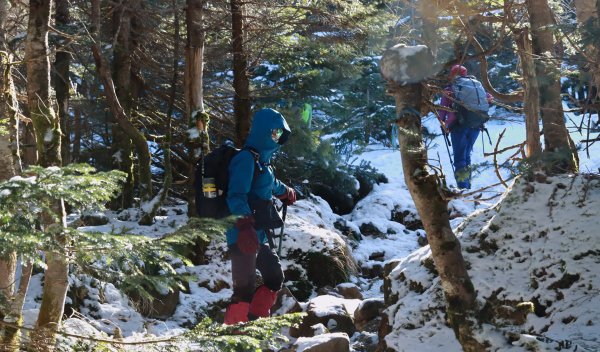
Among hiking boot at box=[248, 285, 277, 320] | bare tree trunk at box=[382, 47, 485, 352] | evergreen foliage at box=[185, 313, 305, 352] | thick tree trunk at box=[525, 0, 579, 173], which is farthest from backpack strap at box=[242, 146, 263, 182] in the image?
thick tree trunk at box=[525, 0, 579, 173]

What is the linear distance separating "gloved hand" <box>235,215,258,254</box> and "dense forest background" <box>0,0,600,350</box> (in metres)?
1.12

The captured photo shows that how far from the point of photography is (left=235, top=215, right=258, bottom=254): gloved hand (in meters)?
5.51

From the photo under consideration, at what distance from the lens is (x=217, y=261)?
9.11 m

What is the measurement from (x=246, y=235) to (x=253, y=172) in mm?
579

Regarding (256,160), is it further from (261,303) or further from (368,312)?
(368,312)

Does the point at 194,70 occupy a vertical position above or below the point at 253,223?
above

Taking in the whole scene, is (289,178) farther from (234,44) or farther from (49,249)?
(49,249)

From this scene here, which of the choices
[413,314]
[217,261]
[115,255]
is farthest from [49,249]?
[217,261]

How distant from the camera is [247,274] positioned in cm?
574

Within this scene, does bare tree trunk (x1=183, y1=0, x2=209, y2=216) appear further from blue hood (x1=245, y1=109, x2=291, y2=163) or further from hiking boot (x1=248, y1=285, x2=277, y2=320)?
hiking boot (x1=248, y1=285, x2=277, y2=320)

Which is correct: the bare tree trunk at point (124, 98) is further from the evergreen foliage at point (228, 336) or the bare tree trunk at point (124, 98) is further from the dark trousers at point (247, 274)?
the evergreen foliage at point (228, 336)

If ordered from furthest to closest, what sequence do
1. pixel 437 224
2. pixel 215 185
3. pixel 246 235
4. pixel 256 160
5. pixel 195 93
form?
pixel 195 93, pixel 256 160, pixel 215 185, pixel 246 235, pixel 437 224

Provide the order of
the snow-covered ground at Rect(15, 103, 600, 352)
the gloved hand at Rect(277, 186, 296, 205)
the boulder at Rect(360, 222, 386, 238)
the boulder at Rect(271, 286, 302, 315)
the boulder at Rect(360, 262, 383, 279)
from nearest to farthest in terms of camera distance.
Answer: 1. the snow-covered ground at Rect(15, 103, 600, 352)
2. the gloved hand at Rect(277, 186, 296, 205)
3. the boulder at Rect(271, 286, 302, 315)
4. the boulder at Rect(360, 262, 383, 279)
5. the boulder at Rect(360, 222, 386, 238)

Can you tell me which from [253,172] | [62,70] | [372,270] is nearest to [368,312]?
[253,172]
